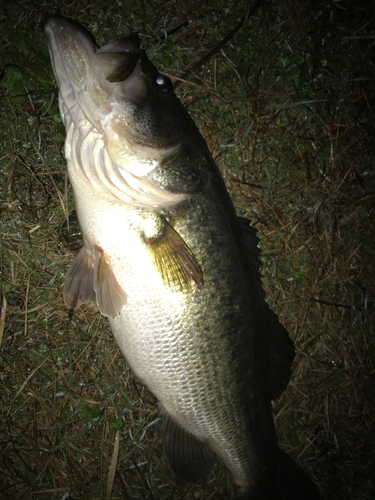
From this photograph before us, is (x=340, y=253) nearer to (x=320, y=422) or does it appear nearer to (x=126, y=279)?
(x=320, y=422)

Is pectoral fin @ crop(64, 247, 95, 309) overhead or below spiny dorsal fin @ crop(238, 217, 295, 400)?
overhead

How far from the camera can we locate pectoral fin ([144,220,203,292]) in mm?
1659

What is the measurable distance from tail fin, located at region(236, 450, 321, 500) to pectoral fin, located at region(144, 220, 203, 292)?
1.42 metres

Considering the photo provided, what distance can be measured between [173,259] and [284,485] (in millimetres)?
1760

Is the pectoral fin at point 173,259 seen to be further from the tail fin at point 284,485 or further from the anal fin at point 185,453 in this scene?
the tail fin at point 284,485

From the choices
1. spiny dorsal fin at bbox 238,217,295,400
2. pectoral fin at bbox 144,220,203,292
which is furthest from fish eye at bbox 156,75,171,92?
spiny dorsal fin at bbox 238,217,295,400

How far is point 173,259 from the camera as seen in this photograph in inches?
65.5

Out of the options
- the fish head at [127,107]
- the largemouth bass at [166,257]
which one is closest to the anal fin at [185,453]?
the largemouth bass at [166,257]

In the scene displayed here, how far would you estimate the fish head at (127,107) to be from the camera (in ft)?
4.93

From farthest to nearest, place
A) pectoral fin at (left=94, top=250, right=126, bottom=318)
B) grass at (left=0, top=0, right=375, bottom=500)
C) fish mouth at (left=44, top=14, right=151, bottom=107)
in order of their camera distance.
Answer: grass at (left=0, top=0, right=375, bottom=500) → pectoral fin at (left=94, top=250, right=126, bottom=318) → fish mouth at (left=44, top=14, right=151, bottom=107)

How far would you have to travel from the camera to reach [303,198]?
8.63ft

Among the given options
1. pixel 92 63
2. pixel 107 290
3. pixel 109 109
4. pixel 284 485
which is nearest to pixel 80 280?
pixel 107 290

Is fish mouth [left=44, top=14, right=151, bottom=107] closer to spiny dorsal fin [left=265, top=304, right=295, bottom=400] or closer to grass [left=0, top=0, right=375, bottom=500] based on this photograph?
grass [left=0, top=0, right=375, bottom=500]

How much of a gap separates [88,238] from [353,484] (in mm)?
2771
